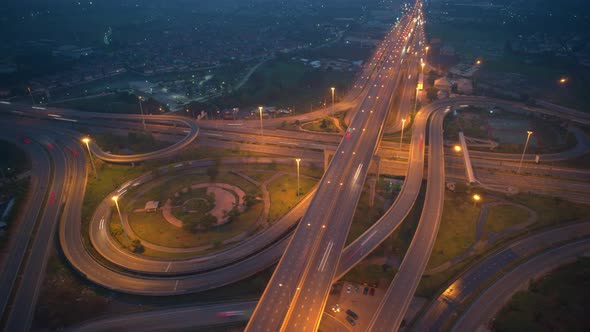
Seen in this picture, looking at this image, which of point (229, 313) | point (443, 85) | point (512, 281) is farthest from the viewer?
point (443, 85)

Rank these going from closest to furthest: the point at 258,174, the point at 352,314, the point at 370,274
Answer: the point at 352,314, the point at 370,274, the point at 258,174

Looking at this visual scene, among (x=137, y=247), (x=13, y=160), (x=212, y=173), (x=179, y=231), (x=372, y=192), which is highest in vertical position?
(x=13, y=160)

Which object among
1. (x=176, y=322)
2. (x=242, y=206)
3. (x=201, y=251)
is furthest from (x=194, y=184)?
(x=176, y=322)

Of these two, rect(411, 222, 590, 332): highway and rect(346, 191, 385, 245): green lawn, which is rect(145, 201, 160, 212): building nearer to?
rect(346, 191, 385, 245): green lawn

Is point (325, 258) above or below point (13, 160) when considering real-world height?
below

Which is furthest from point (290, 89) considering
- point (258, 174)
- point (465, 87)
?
point (258, 174)

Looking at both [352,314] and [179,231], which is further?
[179,231]

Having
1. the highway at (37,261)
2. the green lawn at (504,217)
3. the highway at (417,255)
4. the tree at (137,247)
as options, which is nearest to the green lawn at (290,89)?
the highway at (417,255)

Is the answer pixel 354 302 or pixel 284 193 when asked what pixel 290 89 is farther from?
pixel 354 302
